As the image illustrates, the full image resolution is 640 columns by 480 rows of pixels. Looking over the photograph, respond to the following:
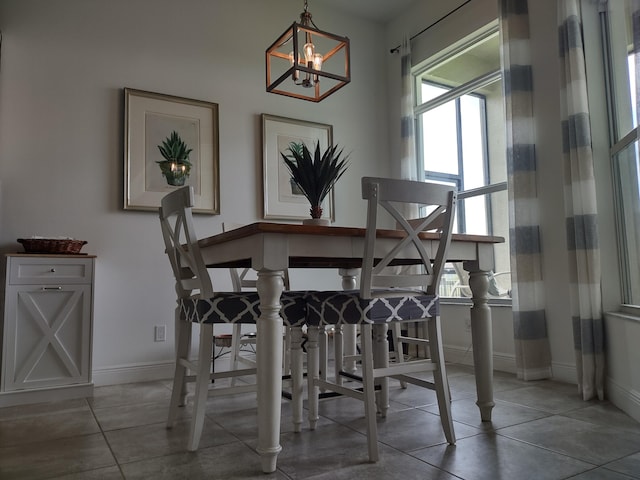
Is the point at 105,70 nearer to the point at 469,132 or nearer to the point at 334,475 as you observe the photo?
the point at 469,132

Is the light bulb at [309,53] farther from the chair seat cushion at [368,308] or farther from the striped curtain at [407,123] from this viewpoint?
the striped curtain at [407,123]

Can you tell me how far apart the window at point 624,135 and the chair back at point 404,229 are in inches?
44.9

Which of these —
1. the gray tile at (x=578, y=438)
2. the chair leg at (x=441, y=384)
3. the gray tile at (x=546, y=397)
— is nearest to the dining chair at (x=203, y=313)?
the chair leg at (x=441, y=384)

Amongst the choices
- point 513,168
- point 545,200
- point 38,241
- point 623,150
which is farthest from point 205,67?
point 623,150

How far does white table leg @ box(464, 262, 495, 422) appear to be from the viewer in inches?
Answer: 81.9

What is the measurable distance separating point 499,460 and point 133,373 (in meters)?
2.44

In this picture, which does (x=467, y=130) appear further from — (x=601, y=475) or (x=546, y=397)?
(x=601, y=475)

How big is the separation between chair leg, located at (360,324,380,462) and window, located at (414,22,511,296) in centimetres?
204

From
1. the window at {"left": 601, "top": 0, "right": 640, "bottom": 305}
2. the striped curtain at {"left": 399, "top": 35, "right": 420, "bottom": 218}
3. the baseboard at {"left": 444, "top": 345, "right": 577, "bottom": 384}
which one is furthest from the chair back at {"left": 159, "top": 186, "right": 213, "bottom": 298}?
the striped curtain at {"left": 399, "top": 35, "right": 420, "bottom": 218}

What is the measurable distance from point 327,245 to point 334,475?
769 mm

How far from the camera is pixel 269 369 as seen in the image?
159 cm

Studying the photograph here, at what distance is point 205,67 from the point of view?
12.1 feet

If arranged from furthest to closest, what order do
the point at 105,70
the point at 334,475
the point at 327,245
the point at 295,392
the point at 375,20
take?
the point at 375,20 < the point at 105,70 < the point at 295,392 < the point at 327,245 < the point at 334,475

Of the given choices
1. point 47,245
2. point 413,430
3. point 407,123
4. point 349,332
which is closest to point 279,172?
point 407,123
